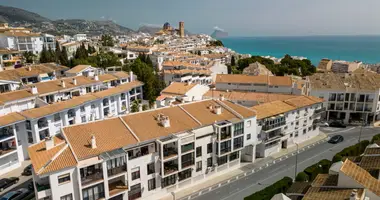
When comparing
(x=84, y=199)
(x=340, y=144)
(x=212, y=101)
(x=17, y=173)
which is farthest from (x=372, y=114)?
(x=17, y=173)

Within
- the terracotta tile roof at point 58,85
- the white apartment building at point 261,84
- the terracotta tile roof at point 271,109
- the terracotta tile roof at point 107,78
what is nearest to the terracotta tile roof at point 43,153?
the terracotta tile roof at point 58,85

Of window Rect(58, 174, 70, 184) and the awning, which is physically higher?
the awning

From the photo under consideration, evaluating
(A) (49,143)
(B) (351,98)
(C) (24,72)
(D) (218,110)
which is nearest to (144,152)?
(A) (49,143)

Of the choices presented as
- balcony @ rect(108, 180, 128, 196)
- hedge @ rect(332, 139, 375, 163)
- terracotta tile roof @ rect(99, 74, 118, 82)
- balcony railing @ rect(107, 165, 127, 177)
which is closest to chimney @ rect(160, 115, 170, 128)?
balcony railing @ rect(107, 165, 127, 177)

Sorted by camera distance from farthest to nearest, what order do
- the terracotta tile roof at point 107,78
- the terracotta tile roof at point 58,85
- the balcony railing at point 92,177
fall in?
the terracotta tile roof at point 107,78
the terracotta tile roof at point 58,85
the balcony railing at point 92,177

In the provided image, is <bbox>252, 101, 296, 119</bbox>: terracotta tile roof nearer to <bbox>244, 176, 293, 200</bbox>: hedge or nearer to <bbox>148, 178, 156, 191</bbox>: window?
<bbox>244, 176, 293, 200</bbox>: hedge

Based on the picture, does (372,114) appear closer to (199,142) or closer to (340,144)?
(340,144)

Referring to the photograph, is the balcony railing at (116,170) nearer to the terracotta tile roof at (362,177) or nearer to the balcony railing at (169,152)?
the balcony railing at (169,152)
